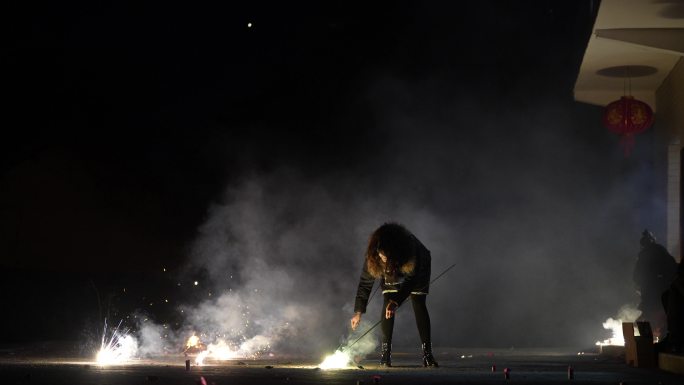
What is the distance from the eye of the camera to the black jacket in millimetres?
11227

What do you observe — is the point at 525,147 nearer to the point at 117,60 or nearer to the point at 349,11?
the point at 349,11

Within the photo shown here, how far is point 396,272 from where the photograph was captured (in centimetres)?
1116

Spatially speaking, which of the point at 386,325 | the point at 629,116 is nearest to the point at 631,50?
the point at 629,116

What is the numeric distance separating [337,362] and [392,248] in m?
1.79

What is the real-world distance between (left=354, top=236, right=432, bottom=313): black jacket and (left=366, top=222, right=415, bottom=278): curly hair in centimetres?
7

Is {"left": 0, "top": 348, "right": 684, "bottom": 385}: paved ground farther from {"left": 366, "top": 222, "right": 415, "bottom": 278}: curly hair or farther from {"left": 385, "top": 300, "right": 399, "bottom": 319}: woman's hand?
{"left": 366, "top": 222, "right": 415, "bottom": 278}: curly hair

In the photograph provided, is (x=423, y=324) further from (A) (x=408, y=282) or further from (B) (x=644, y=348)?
(B) (x=644, y=348)

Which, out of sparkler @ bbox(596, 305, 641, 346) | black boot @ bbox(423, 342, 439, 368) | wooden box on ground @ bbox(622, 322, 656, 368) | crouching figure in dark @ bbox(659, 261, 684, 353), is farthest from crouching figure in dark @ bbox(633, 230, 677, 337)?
black boot @ bbox(423, 342, 439, 368)

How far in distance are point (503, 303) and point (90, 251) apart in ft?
26.7

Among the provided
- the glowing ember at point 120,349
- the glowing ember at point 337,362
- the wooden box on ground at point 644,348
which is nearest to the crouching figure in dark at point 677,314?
the wooden box on ground at point 644,348

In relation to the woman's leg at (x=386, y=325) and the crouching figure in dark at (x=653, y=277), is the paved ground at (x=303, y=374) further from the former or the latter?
the crouching figure in dark at (x=653, y=277)

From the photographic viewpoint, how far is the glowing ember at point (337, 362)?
11720 millimetres

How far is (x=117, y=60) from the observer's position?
21.6 m

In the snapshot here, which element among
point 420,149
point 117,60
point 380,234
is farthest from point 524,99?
point 380,234
